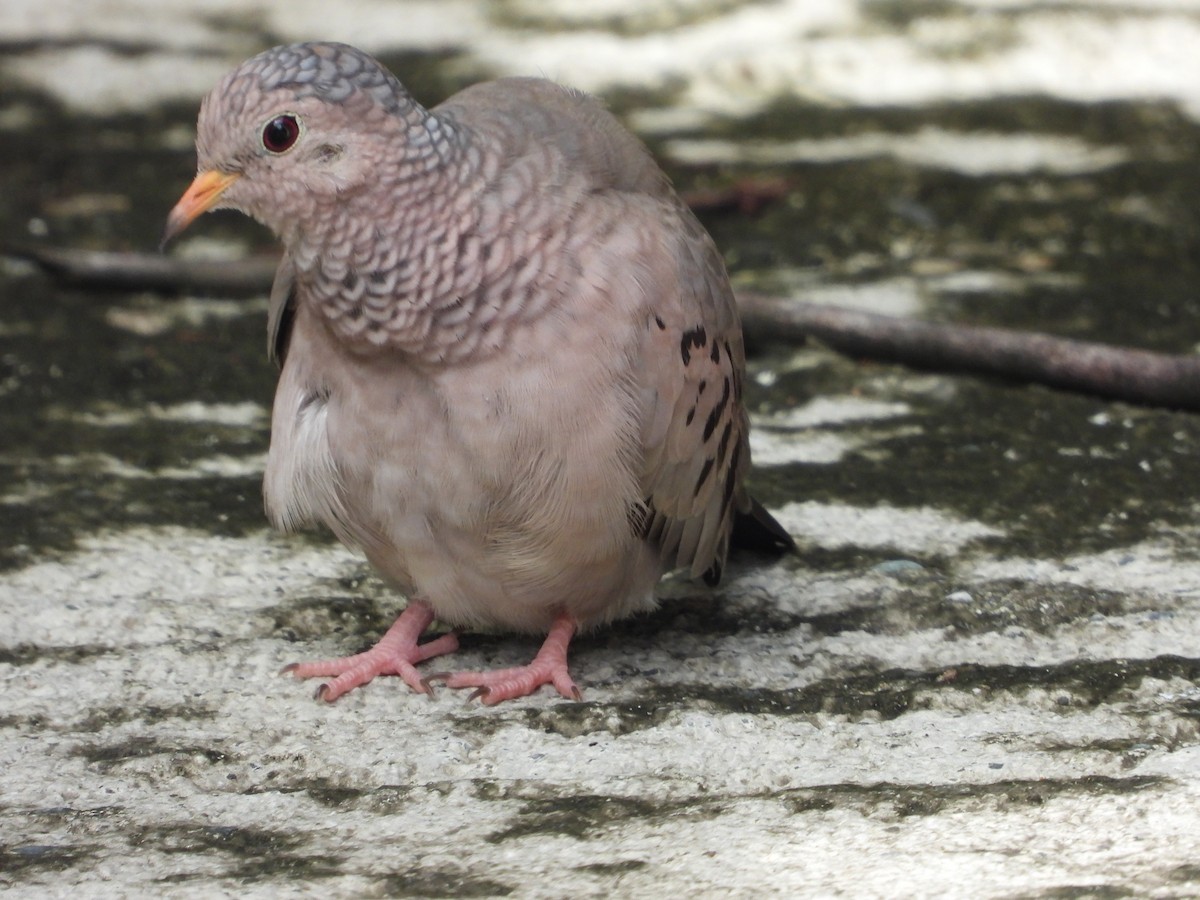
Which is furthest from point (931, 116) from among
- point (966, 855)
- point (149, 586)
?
point (966, 855)

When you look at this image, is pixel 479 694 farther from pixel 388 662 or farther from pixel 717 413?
pixel 717 413

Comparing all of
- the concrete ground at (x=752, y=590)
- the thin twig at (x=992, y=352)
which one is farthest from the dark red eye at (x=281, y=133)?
the thin twig at (x=992, y=352)

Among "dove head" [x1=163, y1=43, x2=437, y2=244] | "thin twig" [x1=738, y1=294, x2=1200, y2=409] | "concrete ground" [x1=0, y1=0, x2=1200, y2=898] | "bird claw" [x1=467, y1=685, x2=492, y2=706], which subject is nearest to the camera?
"concrete ground" [x1=0, y1=0, x2=1200, y2=898]

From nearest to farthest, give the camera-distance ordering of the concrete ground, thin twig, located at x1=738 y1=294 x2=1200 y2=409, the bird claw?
the concrete ground < the bird claw < thin twig, located at x1=738 y1=294 x2=1200 y2=409

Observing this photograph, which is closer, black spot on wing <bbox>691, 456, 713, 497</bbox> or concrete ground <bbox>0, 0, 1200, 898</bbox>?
concrete ground <bbox>0, 0, 1200, 898</bbox>

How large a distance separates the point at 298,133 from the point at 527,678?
114 cm

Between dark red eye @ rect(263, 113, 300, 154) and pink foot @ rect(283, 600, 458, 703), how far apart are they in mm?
1017

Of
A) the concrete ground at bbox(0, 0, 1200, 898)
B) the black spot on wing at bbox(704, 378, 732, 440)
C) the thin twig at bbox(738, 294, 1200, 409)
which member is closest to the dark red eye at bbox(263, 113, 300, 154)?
the black spot on wing at bbox(704, 378, 732, 440)

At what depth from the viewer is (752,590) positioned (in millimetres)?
3842

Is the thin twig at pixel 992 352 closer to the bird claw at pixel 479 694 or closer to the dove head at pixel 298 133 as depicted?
the bird claw at pixel 479 694

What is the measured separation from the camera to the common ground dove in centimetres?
305

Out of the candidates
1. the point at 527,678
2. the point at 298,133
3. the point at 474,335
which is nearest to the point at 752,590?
the point at 527,678

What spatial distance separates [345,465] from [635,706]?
725 millimetres

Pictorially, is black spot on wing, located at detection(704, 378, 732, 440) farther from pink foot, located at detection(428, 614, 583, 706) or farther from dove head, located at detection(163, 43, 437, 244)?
dove head, located at detection(163, 43, 437, 244)
